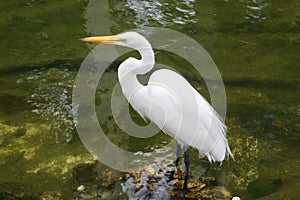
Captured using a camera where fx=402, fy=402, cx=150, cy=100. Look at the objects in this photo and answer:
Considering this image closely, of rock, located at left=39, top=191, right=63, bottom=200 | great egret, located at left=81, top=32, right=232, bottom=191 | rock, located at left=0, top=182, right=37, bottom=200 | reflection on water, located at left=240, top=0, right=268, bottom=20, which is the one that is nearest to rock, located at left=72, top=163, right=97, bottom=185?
rock, located at left=39, top=191, right=63, bottom=200

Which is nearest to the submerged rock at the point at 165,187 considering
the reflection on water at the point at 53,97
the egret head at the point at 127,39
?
the reflection on water at the point at 53,97

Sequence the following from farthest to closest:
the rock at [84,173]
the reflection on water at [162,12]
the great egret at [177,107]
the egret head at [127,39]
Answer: the reflection on water at [162,12] → the rock at [84,173] → the great egret at [177,107] → the egret head at [127,39]

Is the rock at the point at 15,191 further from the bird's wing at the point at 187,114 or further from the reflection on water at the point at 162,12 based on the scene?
the reflection on water at the point at 162,12

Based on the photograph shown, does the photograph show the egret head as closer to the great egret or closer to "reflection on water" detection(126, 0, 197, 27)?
the great egret

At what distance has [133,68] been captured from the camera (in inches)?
95.1

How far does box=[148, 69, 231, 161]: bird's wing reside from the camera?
7.93 feet

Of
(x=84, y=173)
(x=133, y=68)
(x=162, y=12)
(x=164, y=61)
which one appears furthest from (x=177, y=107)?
(x=162, y=12)

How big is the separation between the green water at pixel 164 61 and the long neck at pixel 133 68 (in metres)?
0.64

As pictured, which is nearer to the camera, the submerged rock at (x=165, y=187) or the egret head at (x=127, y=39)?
the egret head at (x=127, y=39)

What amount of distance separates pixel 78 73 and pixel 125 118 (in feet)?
2.68

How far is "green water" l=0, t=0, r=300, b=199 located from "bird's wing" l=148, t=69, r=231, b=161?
0.34m

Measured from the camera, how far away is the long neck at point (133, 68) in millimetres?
2377

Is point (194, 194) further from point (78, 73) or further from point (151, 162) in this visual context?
point (78, 73)

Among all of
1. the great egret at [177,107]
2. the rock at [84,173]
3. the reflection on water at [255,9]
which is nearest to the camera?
the great egret at [177,107]
